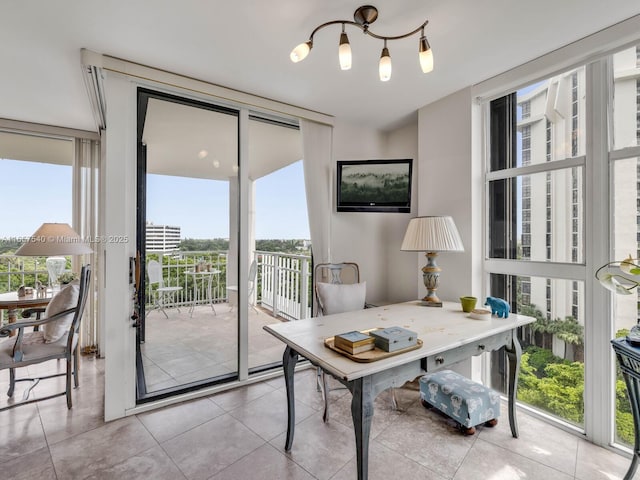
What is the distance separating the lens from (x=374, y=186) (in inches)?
123

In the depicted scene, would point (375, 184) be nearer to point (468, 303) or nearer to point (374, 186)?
point (374, 186)

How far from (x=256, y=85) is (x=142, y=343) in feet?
7.54

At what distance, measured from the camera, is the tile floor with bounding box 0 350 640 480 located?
1.71 meters

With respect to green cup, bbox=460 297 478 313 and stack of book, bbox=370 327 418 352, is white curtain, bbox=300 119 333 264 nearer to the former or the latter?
green cup, bbox=460 297 478 313

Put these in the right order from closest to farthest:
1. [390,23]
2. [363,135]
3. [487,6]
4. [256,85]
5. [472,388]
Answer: [487,6], [390,23], [472,388], [256,85], [363,135]

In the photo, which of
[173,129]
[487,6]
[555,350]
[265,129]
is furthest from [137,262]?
[555,350]

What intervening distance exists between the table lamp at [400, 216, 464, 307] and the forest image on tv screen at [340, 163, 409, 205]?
26.6 inches

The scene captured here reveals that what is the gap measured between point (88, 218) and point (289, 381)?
3132 millimetres

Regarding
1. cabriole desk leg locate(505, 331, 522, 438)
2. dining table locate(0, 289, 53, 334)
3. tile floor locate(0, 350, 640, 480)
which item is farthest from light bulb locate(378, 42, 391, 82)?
dining table locate(0, 289, 53, 334)

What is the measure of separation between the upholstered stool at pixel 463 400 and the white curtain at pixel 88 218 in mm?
3526

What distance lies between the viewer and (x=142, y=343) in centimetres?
249

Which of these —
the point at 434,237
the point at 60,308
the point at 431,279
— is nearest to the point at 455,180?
the point at 434,237

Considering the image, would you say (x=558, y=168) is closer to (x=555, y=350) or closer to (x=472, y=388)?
(x=555, y=350)

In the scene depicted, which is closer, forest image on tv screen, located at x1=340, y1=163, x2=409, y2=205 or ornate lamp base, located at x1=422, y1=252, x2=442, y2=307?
ornate lamp base, located at x1=422, y1=252, x2=442, y2=307
